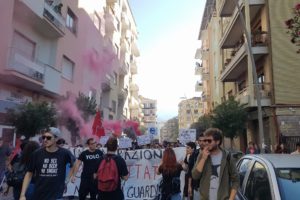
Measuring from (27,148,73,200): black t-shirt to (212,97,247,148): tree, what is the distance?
1782cm

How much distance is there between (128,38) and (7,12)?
37.7 metres

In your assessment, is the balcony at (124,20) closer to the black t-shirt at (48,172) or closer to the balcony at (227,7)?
the balcony at (227,7)

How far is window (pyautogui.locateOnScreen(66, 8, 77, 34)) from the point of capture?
25.8 metres

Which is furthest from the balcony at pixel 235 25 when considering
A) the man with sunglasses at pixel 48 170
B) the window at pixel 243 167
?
the man with sunglasses at pixel 48 170

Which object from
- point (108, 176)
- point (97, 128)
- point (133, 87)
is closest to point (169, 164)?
point (108, 176)

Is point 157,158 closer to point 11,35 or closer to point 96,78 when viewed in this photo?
point 11,35

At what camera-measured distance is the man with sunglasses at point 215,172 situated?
427 cm

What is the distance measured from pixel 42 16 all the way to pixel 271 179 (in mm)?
17446

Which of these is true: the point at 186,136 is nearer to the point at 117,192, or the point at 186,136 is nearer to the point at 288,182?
the point at 117,192

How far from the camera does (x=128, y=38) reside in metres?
53.9

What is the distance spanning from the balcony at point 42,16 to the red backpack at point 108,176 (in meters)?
13.7

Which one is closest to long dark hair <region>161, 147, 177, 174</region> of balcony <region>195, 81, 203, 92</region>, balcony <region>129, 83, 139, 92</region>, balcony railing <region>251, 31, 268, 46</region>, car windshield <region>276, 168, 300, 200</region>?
car windshield <region>276, 168, 300, 200</region>

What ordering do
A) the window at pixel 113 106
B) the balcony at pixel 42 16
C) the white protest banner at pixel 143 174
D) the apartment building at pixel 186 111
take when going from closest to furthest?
1. the white protest banner at pixel 143 174
2. the balcony at pixel 42 16
3. the window at pixel 113 106
4. the apartment building at pixel 186 111

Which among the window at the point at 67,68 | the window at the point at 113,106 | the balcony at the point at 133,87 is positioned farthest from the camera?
the balcony at the point at 133,87
